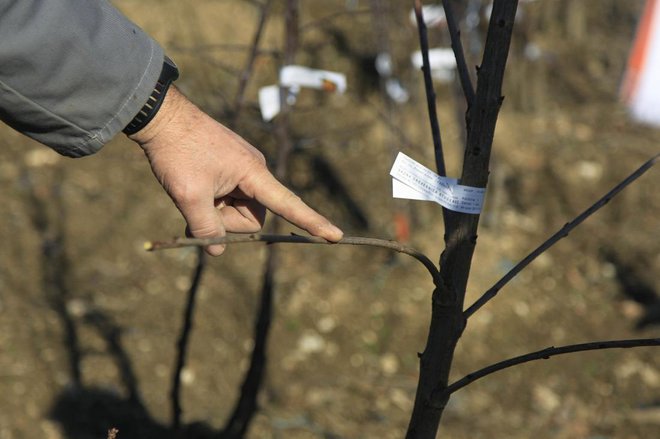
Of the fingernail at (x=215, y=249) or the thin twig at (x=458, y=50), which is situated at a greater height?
the thin twig at (x=458, y=50)

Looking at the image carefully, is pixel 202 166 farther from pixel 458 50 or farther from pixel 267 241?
pixel 458 50

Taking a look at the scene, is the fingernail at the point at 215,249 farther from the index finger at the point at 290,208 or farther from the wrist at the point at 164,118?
the wrist at the point at 164,118

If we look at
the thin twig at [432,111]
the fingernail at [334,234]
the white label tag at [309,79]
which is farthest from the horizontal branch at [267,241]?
the white label tag at [309,79]

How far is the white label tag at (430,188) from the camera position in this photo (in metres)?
1.32

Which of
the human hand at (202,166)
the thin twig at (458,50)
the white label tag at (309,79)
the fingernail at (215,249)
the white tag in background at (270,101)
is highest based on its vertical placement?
the thin twig at (458,50)

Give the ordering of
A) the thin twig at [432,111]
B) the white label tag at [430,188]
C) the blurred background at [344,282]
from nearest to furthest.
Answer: the white label tag at [430,188]
the thin twig at [432,111]
the blurred background at [344,282]

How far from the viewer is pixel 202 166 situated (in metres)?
1.34

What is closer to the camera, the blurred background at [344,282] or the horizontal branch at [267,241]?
the horizontal branch at [267,241]

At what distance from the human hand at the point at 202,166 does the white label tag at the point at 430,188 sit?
6.7 inches

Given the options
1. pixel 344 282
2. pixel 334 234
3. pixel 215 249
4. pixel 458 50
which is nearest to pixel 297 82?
pixel 458 50

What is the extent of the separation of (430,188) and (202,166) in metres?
0.35

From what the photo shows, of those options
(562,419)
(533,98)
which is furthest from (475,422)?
(533,98)

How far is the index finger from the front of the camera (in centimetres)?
122

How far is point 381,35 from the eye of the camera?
3.87 metres
